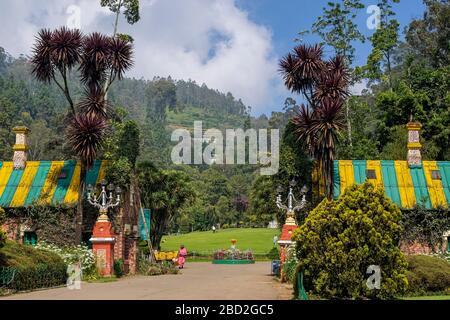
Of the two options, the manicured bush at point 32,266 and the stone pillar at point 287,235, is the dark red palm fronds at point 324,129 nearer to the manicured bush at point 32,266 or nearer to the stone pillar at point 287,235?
the stone pillar at point 287,235

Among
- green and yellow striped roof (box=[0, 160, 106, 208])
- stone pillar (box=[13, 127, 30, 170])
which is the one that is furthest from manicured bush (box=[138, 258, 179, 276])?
stone pillar (box=[13, 127, 30, 170])

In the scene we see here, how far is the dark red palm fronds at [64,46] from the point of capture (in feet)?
93.3

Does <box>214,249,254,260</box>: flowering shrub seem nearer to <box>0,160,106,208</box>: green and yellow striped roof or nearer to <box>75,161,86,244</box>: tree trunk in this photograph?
<box>0,160,106,208</box>: green and yellow striped roof

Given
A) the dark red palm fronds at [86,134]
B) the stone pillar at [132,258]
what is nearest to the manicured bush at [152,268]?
the stone pillar at [132,258]

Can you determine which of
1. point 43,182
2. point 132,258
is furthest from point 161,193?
point 132,258

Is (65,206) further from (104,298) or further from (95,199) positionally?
(104,298)

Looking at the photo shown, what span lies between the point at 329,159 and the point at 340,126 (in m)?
1.82

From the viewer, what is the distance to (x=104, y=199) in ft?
93.4

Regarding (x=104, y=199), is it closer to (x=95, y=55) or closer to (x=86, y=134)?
(x=86, y=134)

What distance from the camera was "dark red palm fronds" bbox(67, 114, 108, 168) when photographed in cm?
2784

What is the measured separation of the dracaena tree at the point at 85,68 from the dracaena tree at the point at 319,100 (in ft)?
27.5

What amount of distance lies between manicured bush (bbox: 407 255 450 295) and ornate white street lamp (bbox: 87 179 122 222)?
45.2 ft

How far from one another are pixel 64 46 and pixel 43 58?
116cm
